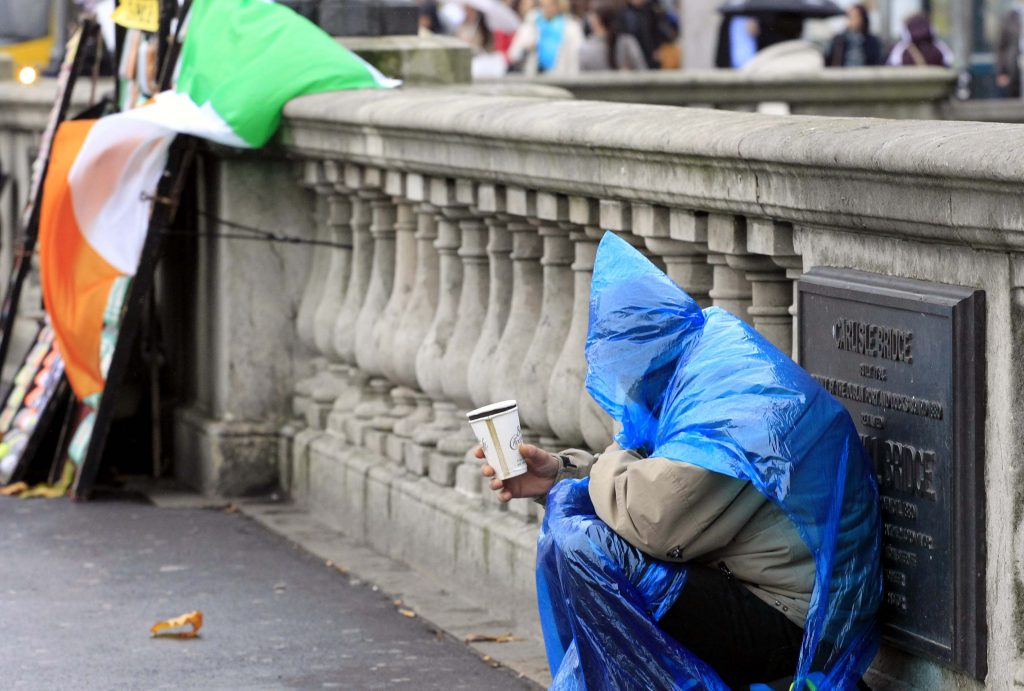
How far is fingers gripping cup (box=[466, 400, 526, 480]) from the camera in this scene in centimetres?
476

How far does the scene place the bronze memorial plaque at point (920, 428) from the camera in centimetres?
423

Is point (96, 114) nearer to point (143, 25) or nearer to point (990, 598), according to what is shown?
point (143, 25)

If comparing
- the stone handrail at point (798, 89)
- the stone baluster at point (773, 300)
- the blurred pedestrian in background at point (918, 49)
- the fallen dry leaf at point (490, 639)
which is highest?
the blurred pedestrian in background at point (918, 49)

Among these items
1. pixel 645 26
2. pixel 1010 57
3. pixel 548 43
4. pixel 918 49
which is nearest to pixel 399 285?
pixel 918 49

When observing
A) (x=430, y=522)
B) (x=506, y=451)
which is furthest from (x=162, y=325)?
(x=506, y=451)

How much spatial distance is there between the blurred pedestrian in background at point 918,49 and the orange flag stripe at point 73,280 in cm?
1074

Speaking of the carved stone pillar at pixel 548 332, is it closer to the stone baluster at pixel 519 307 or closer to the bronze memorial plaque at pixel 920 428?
the stone baluster at pixel 519 307

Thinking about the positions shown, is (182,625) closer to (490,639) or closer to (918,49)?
(490,639)

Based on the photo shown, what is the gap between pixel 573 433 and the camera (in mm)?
6309

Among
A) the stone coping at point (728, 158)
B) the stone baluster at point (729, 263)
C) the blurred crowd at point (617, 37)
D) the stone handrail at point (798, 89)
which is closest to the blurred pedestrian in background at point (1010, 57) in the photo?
the blurred crowd at point (617, 37)

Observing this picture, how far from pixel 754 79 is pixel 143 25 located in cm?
616

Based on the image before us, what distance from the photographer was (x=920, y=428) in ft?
14.4

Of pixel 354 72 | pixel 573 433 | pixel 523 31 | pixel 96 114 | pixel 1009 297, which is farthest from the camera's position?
pixel 523 31

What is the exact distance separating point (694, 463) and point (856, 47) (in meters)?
15.6
